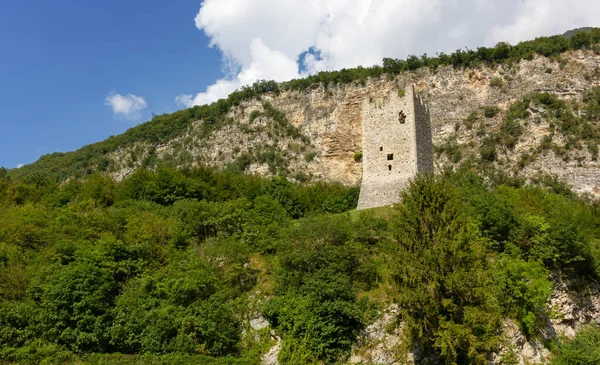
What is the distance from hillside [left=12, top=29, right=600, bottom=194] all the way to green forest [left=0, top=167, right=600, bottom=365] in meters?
32.8

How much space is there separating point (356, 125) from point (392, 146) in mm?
34785

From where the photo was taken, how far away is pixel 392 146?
30.5m

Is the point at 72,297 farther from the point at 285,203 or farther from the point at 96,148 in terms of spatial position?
the point at 96,148

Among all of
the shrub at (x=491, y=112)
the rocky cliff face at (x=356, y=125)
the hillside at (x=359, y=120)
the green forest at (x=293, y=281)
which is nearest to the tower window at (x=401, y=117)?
the green forest at (x=293, y=281)

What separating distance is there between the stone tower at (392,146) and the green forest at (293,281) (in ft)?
9.00

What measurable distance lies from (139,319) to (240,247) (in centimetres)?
636

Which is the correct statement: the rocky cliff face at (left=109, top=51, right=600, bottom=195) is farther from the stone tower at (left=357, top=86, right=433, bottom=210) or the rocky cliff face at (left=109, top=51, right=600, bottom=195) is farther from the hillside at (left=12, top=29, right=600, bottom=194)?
the stone tower at (left=357, top=86, right=433, bottom=210)

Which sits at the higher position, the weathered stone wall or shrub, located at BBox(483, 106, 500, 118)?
shrub, located at BBox(483, 106, 500, 118)

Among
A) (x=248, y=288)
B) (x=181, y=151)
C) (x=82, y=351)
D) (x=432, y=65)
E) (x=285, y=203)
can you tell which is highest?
(x=432, y=65)

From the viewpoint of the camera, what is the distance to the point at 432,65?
67.8 metres

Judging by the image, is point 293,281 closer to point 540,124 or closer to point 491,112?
point 540,124

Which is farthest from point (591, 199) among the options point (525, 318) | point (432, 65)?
point (525, 318)

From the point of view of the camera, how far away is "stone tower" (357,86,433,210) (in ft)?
97.2

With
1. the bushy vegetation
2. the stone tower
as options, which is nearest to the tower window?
the stone tower
